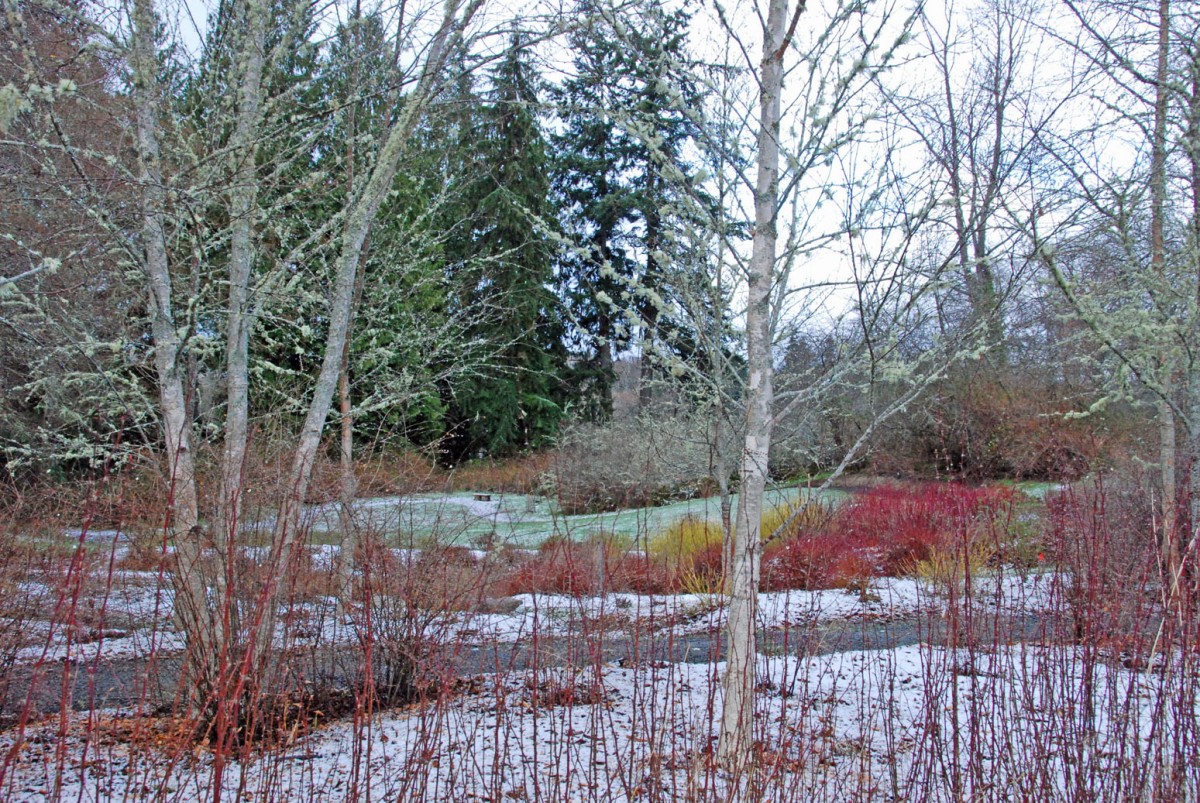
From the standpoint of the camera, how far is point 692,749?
243 cm

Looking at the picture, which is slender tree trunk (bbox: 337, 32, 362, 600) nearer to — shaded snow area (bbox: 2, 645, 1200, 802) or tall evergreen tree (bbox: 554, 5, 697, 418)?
shaded snow area (bbox: 2, 645, 1200, 802)

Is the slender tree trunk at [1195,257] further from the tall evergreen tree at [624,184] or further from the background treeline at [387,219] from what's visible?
the tall evergreen tree at [624,184]

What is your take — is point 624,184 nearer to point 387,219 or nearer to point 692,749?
point 387,219

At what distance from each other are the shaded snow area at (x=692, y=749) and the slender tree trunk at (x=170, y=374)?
0.51 m

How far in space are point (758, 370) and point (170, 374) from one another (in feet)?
8.83

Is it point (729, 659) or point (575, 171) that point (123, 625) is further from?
point (575, 171)

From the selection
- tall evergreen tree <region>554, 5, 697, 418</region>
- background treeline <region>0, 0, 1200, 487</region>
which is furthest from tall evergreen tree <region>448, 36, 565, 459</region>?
background treeline <region>0, 0, 1200, 487</region>

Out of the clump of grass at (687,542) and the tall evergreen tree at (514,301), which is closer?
the clump of grass at (687,542)

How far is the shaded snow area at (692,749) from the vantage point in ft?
7.51

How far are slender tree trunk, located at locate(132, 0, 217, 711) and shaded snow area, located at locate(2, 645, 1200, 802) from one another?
1.68 ft

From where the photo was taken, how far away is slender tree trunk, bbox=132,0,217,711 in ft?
10.8

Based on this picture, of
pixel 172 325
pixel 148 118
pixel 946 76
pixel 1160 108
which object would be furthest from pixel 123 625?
pixel 1160 108

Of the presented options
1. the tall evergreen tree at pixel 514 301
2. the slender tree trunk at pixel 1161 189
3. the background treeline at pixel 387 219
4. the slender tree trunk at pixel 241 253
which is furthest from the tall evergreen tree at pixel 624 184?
the slender tree trunk at pixel 1161 189

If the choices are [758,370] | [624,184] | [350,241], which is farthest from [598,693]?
[624,184]
